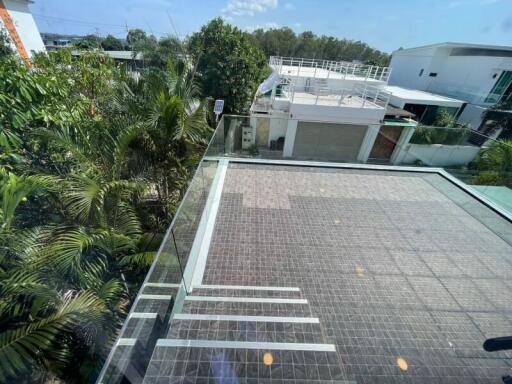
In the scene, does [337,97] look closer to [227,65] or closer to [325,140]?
[325,140]

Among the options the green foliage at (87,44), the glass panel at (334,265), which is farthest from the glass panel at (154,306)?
the green foliage at (87,44)

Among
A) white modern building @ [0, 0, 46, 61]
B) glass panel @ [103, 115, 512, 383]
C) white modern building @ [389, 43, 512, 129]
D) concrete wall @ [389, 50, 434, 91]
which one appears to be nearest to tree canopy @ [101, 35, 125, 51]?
white modern building @ [0, 0, 46, 61]

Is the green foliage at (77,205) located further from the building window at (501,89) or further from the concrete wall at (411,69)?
the concrete wall at (411,69)

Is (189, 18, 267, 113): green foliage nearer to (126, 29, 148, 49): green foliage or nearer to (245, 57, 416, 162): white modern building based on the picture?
(245, 57, 416, 162): white modern building

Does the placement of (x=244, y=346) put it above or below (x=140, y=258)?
below

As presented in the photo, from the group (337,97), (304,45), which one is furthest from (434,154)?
(304,45)

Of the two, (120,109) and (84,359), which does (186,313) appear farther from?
(120,109)

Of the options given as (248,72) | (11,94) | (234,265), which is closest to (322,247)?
(234,265)
